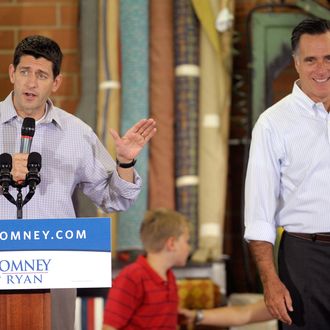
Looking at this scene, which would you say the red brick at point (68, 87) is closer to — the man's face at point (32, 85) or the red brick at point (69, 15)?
the red brick at point (69, 15)

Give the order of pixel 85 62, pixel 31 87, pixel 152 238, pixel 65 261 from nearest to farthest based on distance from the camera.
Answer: pixel 65 261 < pixel 31 87 < pixel 152 238 < pixel 85 62

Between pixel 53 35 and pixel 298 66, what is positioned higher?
pixel 53 35

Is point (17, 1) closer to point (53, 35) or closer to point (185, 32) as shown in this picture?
point (53, 35)

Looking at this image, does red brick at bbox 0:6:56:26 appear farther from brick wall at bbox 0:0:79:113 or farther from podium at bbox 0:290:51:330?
podium at bbox 0:290:51:330

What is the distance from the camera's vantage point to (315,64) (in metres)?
2.98

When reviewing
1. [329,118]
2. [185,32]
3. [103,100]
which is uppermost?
A: [185,32]

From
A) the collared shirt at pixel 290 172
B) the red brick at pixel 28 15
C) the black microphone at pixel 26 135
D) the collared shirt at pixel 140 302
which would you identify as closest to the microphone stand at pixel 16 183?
the black microphone at pixel 26 135

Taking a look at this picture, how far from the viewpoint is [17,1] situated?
454cm

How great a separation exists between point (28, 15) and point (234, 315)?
1.67 meters

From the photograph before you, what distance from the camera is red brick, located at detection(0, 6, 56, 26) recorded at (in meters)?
4.52

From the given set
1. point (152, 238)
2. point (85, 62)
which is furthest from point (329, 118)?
point (85, 62)

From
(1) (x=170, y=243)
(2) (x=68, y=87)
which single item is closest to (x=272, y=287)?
(1) (x=170, y=243)

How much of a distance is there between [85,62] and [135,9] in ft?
1.07

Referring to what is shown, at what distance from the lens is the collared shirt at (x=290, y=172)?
116 inches
